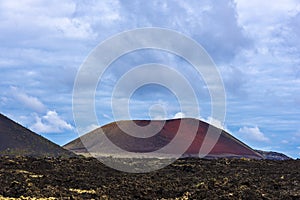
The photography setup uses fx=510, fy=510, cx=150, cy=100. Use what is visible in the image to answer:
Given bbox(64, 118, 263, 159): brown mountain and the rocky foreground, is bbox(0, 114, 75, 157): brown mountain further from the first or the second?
bbox(64, 118, 263, 159): brown mountain

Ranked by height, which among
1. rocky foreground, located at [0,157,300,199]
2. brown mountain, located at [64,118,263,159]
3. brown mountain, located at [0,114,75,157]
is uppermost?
brown mountain, located at [64,118,263,159]

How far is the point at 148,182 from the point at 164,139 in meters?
47.1

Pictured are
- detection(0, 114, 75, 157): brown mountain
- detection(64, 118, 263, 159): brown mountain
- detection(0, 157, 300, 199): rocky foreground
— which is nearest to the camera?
detection(0, 157, 300, 199): rocky foreground

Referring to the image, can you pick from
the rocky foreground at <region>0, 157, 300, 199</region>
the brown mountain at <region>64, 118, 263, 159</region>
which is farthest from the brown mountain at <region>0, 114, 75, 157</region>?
the brown mountain at <region>64, 118, 263, 159</region>

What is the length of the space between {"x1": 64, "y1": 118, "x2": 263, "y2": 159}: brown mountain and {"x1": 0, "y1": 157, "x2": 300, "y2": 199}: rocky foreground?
32227 millimetres

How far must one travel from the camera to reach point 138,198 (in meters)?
22.7

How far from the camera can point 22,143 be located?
49906 millimetres

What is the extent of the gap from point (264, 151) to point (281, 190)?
65104 mm

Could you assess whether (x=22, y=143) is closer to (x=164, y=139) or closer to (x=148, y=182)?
(x=148, y=182)

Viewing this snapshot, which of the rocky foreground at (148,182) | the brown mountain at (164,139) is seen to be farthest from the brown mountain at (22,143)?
the brown mountain at (164,139)

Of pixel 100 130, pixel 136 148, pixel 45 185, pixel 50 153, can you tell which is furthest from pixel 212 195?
pixel 100 130

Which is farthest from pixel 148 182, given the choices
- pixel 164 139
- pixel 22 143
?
pixel 164 139

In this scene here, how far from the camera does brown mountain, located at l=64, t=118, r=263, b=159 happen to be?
6969 cm

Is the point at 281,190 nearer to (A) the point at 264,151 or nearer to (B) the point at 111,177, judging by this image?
(B) the point at 111,177
